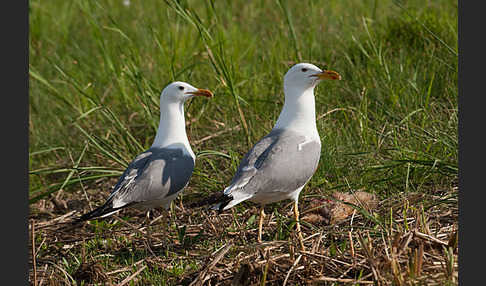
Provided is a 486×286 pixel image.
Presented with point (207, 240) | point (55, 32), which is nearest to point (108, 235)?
point (207, 240)

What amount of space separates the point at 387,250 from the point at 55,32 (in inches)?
241

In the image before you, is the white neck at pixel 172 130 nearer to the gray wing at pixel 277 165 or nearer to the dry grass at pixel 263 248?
the dry grass at pixel 263 248

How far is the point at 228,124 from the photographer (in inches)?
212

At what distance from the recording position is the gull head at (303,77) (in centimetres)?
405

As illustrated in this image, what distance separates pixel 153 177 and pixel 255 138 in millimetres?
1099

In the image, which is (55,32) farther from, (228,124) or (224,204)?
(224,204)

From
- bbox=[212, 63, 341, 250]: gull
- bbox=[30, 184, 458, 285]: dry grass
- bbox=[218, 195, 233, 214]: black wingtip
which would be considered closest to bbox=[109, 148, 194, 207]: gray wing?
bbox=[30, 184, 458, 285]: dry grass

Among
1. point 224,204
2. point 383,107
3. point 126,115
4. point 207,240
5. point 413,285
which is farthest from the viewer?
point 126,115

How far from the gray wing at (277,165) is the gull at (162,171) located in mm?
602

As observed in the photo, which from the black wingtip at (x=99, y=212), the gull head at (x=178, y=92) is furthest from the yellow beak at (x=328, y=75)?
the black wingtip at (x=99, y=212)

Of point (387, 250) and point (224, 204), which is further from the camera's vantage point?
point (224, 204)

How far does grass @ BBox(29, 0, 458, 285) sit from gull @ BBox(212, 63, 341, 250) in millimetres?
228

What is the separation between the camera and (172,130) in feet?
14.7

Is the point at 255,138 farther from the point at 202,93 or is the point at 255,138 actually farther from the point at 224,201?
the point at 224,201
